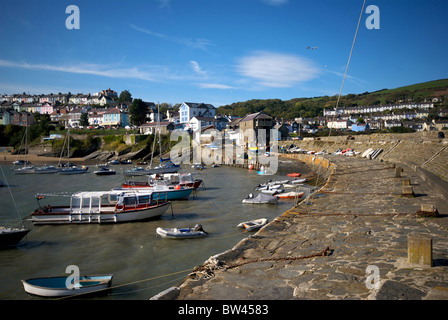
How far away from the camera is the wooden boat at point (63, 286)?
9.73 m

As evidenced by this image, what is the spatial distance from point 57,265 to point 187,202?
14.9 metres

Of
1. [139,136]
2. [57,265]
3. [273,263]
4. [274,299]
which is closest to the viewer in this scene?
[274,299]

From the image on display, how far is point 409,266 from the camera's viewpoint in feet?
21.7

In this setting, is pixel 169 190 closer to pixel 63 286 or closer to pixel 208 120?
pixel 63 286

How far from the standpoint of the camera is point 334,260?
7.60 m

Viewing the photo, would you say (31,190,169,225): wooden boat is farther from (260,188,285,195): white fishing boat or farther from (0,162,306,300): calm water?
(260,188,285,195): white fishing boat

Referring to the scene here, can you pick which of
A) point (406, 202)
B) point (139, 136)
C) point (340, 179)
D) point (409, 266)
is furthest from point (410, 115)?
point (409, 266)

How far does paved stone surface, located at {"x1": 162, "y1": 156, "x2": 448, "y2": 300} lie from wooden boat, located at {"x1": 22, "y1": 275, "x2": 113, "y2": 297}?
4513 mm

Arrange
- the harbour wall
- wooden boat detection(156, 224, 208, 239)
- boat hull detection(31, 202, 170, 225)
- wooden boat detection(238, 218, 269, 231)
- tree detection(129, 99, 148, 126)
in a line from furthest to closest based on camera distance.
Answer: tree detection(129, 99, 148, 126), the harbour wall, boat hull detection(31, 202, 170, 225), wooden boat detection(238, 218, 269, 231), wooden boat detection(156, 224, 208, 239)

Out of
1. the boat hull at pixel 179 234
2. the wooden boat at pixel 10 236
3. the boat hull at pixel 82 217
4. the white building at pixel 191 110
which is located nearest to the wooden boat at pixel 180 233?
the boat hull at pixel 179 234

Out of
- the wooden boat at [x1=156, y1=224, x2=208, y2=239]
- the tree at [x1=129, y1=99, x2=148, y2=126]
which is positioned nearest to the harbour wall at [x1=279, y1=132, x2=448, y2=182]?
the wooden boat at [x1=156, y1=224, x2=208, y2=239]

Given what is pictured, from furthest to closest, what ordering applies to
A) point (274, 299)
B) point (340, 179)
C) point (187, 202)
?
point (187, 202), point (340, 179), point (274, 299)

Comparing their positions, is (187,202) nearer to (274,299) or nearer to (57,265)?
(57,265)

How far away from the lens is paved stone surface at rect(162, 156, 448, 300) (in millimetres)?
5898
